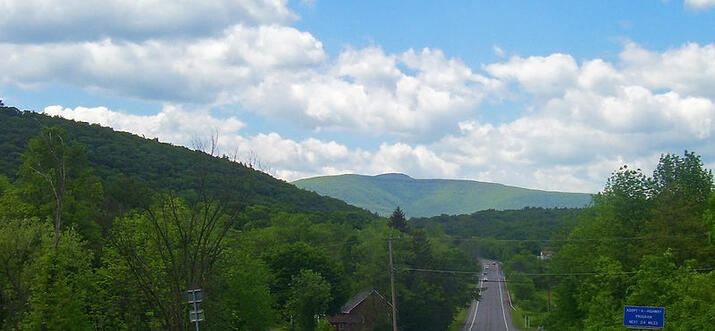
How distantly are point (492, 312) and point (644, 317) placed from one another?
76.7 m

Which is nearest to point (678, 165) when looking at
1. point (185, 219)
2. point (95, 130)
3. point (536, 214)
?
point (185, 219)

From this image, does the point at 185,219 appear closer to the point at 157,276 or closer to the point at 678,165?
the point at 157,276

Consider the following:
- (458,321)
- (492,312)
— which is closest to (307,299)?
(458,321)

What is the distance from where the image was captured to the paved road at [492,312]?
3216 inches

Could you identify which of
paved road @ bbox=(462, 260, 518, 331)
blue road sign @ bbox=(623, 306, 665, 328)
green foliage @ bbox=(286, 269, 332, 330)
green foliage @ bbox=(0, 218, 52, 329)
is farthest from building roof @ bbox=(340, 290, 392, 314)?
green foliage @ bbox=(0, 218, 52, 329)

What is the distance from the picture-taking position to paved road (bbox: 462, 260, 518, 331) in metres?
81.7

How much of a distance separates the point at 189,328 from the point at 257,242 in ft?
136

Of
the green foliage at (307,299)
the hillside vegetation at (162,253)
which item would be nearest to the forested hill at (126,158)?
the hillside vegetation at (162,253)

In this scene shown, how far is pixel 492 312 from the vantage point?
342 ft

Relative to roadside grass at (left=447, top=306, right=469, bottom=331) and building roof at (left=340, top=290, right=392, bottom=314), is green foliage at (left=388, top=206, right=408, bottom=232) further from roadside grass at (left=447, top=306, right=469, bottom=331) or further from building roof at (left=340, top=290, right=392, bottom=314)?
building roof at (left=340, top=290, right=392, bottom=314)

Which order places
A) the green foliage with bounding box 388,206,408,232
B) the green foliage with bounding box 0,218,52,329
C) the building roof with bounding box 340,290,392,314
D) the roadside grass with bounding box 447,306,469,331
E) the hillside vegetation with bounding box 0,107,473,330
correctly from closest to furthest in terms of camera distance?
the hillside vegetation with bounding box 0,107,473,330 < the green foliage with bounding box 0,218,52,329 < the building roof with bounding box 340,290,392,314 < the roadside grass with bounding box 447,306,469,331 < the green foliage with bounding box 388,206,408,232

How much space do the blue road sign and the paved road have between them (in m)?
26.9

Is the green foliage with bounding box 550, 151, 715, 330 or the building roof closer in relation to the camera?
the green foliage with bounding box 550, 151, 715, 330

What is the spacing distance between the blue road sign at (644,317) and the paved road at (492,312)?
88.3 ft
